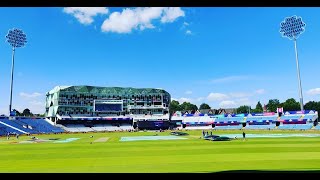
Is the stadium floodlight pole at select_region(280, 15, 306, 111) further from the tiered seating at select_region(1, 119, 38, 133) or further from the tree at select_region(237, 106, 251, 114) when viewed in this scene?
the tree at select_region(237, 106, 251, 114)

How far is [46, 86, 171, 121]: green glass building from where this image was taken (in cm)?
10062

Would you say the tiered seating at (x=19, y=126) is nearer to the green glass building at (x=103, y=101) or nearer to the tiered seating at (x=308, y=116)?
the green glass building at (x=103, y=101)

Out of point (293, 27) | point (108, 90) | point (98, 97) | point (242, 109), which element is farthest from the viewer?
point (242, 109)

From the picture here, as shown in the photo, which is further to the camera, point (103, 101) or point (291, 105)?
point (291, 105)

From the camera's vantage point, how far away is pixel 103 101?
10481cm

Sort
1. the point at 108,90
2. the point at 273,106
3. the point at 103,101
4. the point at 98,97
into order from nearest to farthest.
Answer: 1. the point at 103,101
2. the point at 98,97
3. the point at 108,90
4. the point at 273,106

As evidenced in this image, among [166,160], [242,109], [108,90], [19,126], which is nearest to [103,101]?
[108,90]

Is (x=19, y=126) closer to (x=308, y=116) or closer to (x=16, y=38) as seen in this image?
(x=16, y=38)

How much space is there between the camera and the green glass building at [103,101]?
330 ft

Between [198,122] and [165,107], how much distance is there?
48.9ft

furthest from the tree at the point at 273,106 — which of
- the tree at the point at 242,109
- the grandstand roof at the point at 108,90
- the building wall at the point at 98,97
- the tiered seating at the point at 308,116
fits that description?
the tiered seating at the point at 308,116

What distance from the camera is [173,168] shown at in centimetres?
1722
